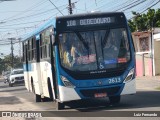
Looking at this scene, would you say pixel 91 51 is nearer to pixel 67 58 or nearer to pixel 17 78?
pixel 67 58

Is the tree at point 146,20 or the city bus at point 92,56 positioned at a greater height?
the tree at point 146,20

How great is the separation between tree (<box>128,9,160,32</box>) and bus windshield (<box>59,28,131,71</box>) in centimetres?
3105

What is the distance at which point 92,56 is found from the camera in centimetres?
1511

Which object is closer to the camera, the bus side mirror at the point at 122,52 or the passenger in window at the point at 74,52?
the passenger in window at the point at 74,52

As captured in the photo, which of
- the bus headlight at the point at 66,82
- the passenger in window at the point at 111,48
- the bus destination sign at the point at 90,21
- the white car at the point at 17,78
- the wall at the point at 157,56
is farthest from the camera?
the white car at the point at 17,78

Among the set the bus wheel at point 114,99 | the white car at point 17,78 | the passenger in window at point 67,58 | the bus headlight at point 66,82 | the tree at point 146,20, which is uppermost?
the tree at point 146,20

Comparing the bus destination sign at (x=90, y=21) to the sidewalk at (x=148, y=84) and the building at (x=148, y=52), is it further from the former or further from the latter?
the building at (x=148, y=52)

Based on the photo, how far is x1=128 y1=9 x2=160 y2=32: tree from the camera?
4694cm

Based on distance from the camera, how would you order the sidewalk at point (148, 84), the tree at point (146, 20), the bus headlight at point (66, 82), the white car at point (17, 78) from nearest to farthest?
the bus headlight at point (66, 82), the sidewalk at point (148, 84), the white car at point (17, 78), the tree at point (146, 20)

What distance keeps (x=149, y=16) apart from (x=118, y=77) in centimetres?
3286

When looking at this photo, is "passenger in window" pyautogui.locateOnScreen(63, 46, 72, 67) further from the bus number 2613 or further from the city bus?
the bus number 2613

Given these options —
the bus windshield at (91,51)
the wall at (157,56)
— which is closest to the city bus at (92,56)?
the bus windshield at (91,51)

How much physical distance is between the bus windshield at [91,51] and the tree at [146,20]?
3105 centimetres

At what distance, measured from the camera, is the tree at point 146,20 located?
46938 mm
